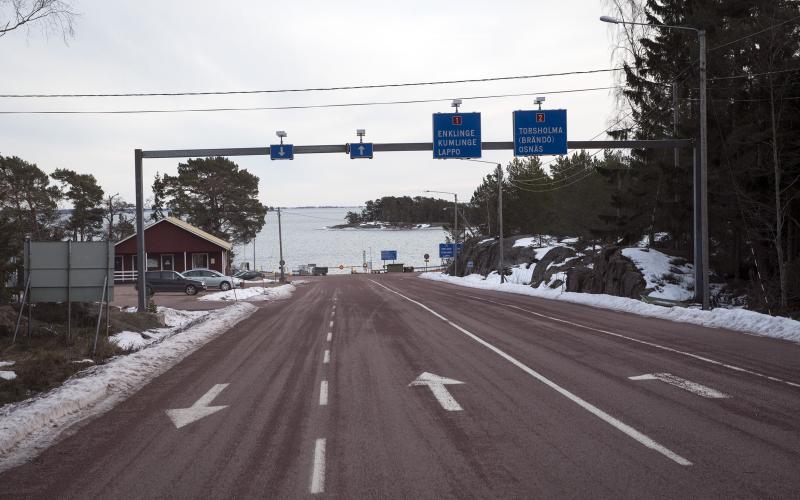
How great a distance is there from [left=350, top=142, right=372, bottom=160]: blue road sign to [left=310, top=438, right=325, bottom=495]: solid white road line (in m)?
18.0

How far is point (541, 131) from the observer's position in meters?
24.7

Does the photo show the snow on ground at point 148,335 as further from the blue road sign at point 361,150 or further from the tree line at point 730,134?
the tree line at point 730,134

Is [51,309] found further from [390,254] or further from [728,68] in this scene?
[390,254]

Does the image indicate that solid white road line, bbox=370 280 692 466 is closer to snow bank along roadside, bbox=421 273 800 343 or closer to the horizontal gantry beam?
snow bank along roadside, bbox=421 273 800 343

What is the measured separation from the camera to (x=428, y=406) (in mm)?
8125

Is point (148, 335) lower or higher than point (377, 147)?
lower

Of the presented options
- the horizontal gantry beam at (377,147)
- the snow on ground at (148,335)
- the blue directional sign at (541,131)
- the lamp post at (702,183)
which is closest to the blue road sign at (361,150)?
the horizontal gantry beam at (377,147)

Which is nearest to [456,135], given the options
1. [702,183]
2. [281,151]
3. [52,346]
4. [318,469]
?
[281,151]

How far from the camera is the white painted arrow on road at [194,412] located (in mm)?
7784

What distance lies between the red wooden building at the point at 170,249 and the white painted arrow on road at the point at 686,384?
2194 inches

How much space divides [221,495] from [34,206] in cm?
6895

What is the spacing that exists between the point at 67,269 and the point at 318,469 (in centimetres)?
1180

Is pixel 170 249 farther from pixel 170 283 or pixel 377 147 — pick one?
pixel 377 147

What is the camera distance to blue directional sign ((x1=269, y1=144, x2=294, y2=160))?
2392cm
